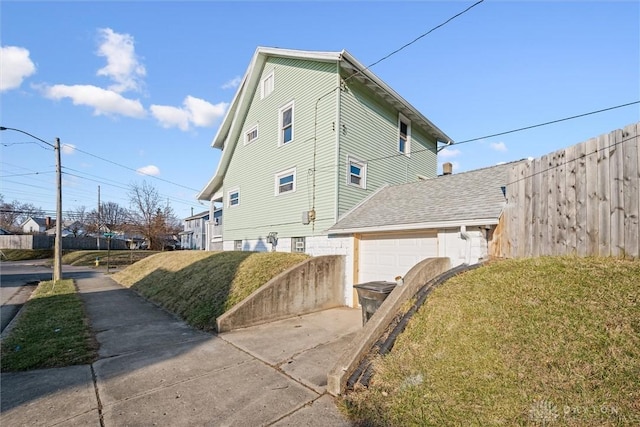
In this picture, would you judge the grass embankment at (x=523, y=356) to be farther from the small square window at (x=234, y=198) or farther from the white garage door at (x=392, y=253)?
the small square window at (x=234, y=198)

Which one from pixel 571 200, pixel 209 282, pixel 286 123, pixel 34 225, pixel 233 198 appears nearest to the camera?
pixel 571 200

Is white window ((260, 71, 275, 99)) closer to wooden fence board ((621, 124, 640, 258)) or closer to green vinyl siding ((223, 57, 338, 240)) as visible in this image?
green vinyl siding ((223, 57, 338, 240))

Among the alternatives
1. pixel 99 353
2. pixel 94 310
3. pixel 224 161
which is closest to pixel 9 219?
pixel 224 161

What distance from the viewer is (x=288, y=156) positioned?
1184 centimetres

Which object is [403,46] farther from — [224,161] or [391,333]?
[224,161]

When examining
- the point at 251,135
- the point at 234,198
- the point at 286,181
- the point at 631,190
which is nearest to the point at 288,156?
the point at 286,181

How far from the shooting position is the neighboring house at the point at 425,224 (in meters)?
6.38

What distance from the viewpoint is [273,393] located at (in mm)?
3781

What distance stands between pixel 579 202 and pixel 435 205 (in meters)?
3.36

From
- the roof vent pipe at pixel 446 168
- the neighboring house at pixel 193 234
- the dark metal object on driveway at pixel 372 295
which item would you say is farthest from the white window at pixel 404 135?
the neighboring house at pixel 193 234

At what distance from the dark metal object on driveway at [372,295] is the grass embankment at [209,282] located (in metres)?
3.13

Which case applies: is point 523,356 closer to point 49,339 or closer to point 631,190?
point 631,190

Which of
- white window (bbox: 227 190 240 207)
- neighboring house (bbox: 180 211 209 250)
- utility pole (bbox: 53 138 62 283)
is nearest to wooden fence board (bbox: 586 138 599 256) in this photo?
white window (bbox: 227 190 240 207)

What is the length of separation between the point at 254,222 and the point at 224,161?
186 inches
